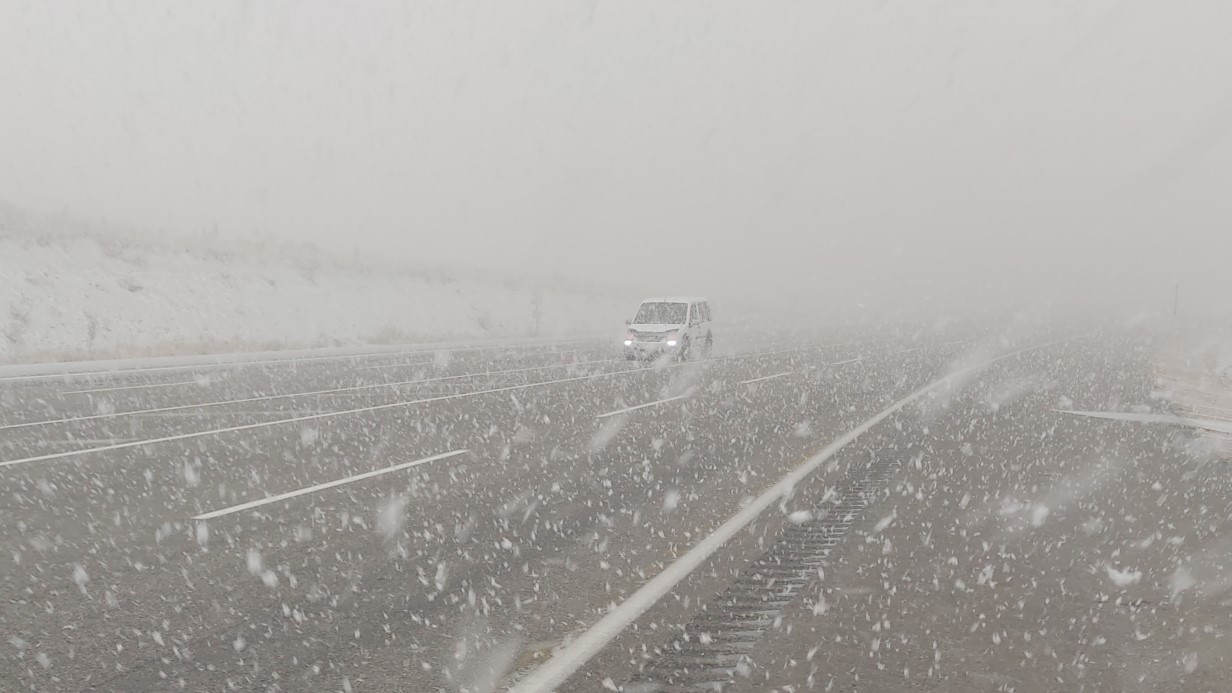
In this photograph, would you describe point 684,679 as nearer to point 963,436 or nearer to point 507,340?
point 963,436

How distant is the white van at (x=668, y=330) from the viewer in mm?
25828

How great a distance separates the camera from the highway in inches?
168

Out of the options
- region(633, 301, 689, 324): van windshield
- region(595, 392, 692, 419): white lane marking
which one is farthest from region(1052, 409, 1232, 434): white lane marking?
region(633, 301, 689, 324): van windshield

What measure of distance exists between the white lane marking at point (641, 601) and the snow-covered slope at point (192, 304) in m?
21.7

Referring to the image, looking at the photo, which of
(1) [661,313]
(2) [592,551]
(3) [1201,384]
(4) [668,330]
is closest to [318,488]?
(2) [592,551]

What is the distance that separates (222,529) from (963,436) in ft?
29.9

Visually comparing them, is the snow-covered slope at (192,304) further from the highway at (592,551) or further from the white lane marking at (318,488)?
the white lane marking at (318,488)

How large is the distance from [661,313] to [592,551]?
834 inches

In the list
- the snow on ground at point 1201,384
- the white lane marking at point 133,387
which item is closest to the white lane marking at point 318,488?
the snow on ground at point 1201,384

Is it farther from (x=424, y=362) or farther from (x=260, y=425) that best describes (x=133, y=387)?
(x=424, y=362)

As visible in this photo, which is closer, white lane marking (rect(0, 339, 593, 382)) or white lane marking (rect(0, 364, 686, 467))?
white lane marking (rect(0, 364, 686, 467))

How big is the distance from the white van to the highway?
38.7ft

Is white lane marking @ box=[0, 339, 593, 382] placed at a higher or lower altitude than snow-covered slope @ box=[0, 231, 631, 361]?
lower

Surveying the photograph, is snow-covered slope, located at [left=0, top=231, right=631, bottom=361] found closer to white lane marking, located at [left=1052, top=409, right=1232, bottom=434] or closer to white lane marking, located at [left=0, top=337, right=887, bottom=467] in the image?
white lane marking, located at [left=0, top=337, right=887, bottom=467]
